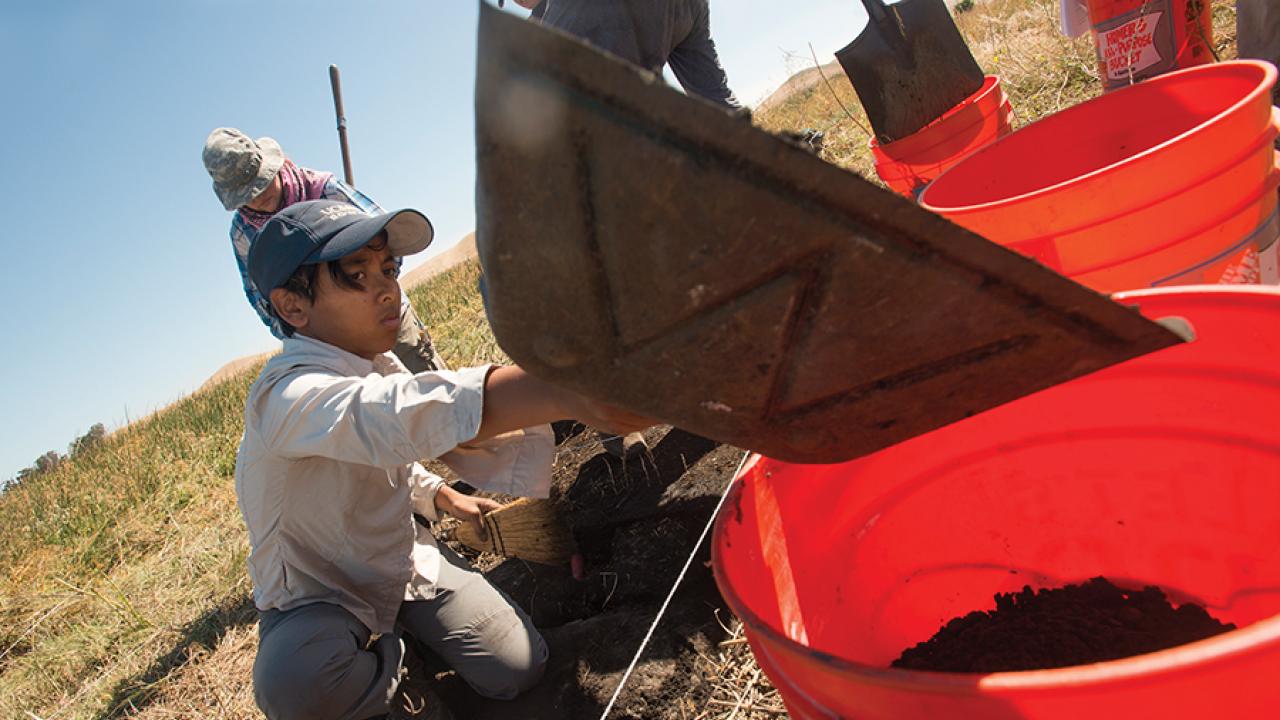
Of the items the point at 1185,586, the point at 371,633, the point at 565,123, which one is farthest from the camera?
the point at 371,633

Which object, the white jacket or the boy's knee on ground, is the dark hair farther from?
the boy's knee on ground

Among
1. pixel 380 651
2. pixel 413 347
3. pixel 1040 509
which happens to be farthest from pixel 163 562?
pixel 1040 509

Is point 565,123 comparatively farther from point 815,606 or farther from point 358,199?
point 358,199

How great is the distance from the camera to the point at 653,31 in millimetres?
3670

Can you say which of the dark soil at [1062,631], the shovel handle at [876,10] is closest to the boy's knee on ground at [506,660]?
the dark soil at [1062,631]

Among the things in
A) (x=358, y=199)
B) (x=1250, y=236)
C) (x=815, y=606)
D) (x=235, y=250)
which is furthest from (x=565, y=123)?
(x=235, y=250)

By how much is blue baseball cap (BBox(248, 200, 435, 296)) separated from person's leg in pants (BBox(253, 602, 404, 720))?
935mm

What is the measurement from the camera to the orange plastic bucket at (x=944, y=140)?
3494mm

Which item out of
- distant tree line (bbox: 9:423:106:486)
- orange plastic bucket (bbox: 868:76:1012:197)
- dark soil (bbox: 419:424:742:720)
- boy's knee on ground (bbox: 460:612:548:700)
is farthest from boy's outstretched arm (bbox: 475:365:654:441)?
distant tree line (bbox: 9:423:106:486)

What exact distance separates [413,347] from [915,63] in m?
2.85

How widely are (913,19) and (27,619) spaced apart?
231 inches

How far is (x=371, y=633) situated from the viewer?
224 centimetres

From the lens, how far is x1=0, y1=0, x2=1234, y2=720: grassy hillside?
3.04 metres

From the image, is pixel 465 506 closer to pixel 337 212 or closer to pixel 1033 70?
pixel 337 212
